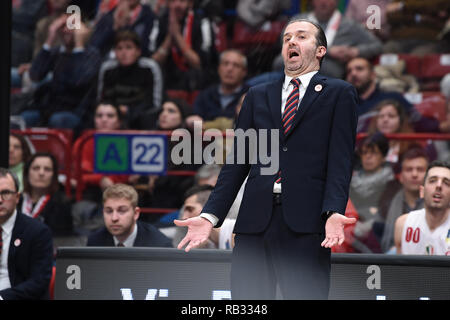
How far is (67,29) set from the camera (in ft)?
25.6

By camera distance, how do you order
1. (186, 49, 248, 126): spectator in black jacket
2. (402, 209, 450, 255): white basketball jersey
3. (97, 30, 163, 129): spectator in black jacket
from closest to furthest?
(402, 209, 450, 255): white basketball jersey → (186, 49, 248, 126): spectator in black jacket → (97, 30, 163, 129): spectator in black jacket

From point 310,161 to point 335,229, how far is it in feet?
0.95

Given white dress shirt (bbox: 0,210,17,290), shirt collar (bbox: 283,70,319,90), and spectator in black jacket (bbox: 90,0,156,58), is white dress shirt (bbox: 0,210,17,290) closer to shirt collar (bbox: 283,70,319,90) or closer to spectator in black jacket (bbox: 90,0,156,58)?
shirt collar (bbox: 283,70,319,90)

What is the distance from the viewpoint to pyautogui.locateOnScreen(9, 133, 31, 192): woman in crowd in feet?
21.9

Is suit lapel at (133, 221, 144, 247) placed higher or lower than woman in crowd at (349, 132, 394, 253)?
lower

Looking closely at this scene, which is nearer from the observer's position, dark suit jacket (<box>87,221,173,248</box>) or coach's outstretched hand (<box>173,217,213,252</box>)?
coach's outstretched hand (<box>173,217,213,252</box>)

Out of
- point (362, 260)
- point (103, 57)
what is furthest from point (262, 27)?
point (362, 260)

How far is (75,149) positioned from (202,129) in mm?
1168

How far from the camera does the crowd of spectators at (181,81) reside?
20.7 ft

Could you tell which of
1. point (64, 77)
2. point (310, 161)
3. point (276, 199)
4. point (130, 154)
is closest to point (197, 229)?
point (276, 199)

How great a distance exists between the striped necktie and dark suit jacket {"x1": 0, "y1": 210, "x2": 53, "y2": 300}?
8.31ft

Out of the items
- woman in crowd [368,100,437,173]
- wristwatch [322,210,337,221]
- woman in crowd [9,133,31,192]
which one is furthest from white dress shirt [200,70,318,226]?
woman in crowd [9,133,31,192]

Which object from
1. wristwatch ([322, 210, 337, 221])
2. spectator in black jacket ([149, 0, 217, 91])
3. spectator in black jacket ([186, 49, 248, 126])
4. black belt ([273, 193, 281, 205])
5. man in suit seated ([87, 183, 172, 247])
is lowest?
man in suit seated ([87, 183, 172, 247])
